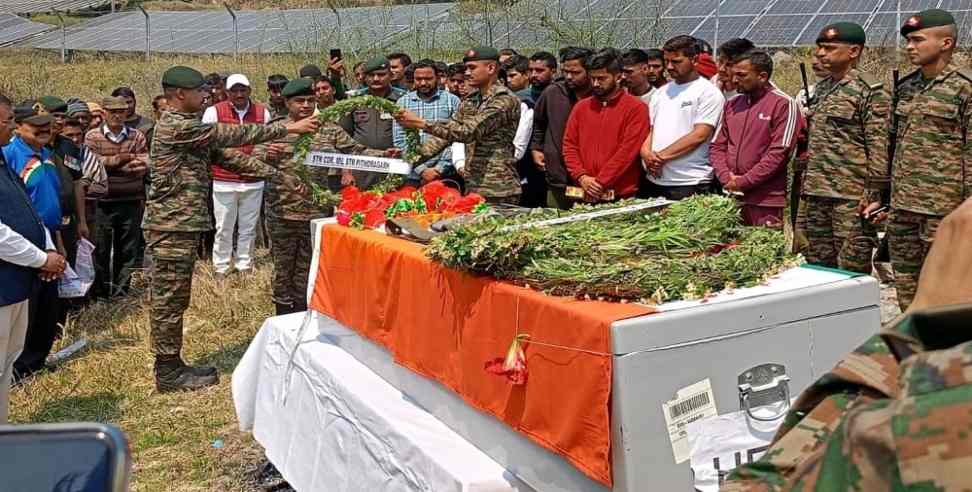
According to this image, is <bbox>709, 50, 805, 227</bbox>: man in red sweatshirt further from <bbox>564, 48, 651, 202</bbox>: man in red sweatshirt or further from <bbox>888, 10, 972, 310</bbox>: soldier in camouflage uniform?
<bbox>888, 10, 972, 310</bbox>: soldier in camouflage uniform

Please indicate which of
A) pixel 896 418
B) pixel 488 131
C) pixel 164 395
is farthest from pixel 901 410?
pixel 164 395

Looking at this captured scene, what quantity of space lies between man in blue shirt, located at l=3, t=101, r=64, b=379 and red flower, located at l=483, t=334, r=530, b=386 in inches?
183

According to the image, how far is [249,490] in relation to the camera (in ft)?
14.9

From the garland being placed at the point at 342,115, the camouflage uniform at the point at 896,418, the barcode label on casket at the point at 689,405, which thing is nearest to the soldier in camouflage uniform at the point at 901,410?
the camouflage uniform at the point at 896,418

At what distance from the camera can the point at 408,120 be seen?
489 cm

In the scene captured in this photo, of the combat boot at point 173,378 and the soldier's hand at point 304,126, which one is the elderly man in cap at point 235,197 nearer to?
the combat boot at point 173,378

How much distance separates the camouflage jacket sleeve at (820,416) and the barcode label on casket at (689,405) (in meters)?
1.40

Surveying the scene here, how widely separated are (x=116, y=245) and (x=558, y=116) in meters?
4.45

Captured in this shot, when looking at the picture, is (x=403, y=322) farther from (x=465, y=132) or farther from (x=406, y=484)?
(x=465, y=132)

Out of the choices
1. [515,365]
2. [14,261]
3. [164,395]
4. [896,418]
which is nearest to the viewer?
[896,418]

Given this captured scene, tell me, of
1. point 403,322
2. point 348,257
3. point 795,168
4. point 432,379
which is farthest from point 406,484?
point 795,168

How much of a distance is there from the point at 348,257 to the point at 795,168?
153 inches

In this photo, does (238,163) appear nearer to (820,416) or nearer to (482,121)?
(482,121)

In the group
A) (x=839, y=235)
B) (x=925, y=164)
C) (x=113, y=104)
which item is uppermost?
(x=925, y=164)
